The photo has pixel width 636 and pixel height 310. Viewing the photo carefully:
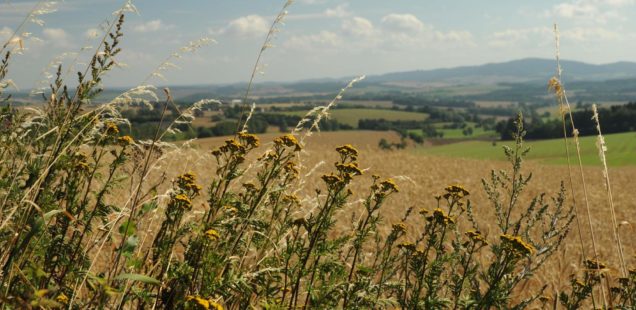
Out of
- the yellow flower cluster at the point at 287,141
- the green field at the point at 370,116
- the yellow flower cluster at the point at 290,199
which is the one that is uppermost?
the yellow flower cluster at the point at 287,141

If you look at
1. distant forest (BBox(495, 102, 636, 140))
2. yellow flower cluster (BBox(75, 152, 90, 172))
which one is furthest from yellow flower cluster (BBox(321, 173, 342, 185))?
distant forest (BBox(495, 102, 636, 140))

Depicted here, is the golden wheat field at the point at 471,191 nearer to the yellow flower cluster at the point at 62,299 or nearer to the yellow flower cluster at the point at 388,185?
the yellow flower cluster at the point at 388,185

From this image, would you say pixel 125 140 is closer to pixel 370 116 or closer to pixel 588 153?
pixel 588 153

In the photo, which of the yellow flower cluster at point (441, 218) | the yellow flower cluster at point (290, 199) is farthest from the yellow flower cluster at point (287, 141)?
the yellow flower cluster at point (441, 218)

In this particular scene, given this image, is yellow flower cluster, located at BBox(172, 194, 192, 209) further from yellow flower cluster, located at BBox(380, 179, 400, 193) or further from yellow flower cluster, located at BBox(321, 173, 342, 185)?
yellow flower cluster, located at BBox(380, 179, 400, 193)

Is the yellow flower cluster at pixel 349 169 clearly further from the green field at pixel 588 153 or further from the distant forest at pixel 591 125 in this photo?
the distant forest at pixel 591 125

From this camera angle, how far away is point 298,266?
9.25 ft

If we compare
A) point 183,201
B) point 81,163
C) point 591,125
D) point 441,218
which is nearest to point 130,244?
point 183,201

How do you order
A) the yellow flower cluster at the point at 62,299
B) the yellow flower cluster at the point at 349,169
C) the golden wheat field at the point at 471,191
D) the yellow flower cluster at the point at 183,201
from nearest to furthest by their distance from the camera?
1. the yellow flower cluster at the point at 62,299
2. the yellow flower cluster at the point at 183,201
3. the yellow flower cluster at the point at 349,169
4. the golden wheat field at the point at 471,191

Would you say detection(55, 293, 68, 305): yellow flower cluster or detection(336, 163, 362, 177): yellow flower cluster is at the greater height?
detection(336, 163, 362, 177): yellow flower cluster

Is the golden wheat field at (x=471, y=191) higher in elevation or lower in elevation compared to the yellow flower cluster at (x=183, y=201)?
lower

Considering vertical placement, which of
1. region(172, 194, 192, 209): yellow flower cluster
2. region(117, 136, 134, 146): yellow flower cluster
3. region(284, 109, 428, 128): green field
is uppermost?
region(117, 136, 134, 146): yellow flower cluster

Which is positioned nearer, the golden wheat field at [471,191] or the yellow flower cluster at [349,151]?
the yellow flower cluster at [349,151]

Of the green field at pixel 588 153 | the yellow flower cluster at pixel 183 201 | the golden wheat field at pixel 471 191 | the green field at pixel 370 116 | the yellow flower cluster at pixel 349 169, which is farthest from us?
the green field at pixel 370 116
